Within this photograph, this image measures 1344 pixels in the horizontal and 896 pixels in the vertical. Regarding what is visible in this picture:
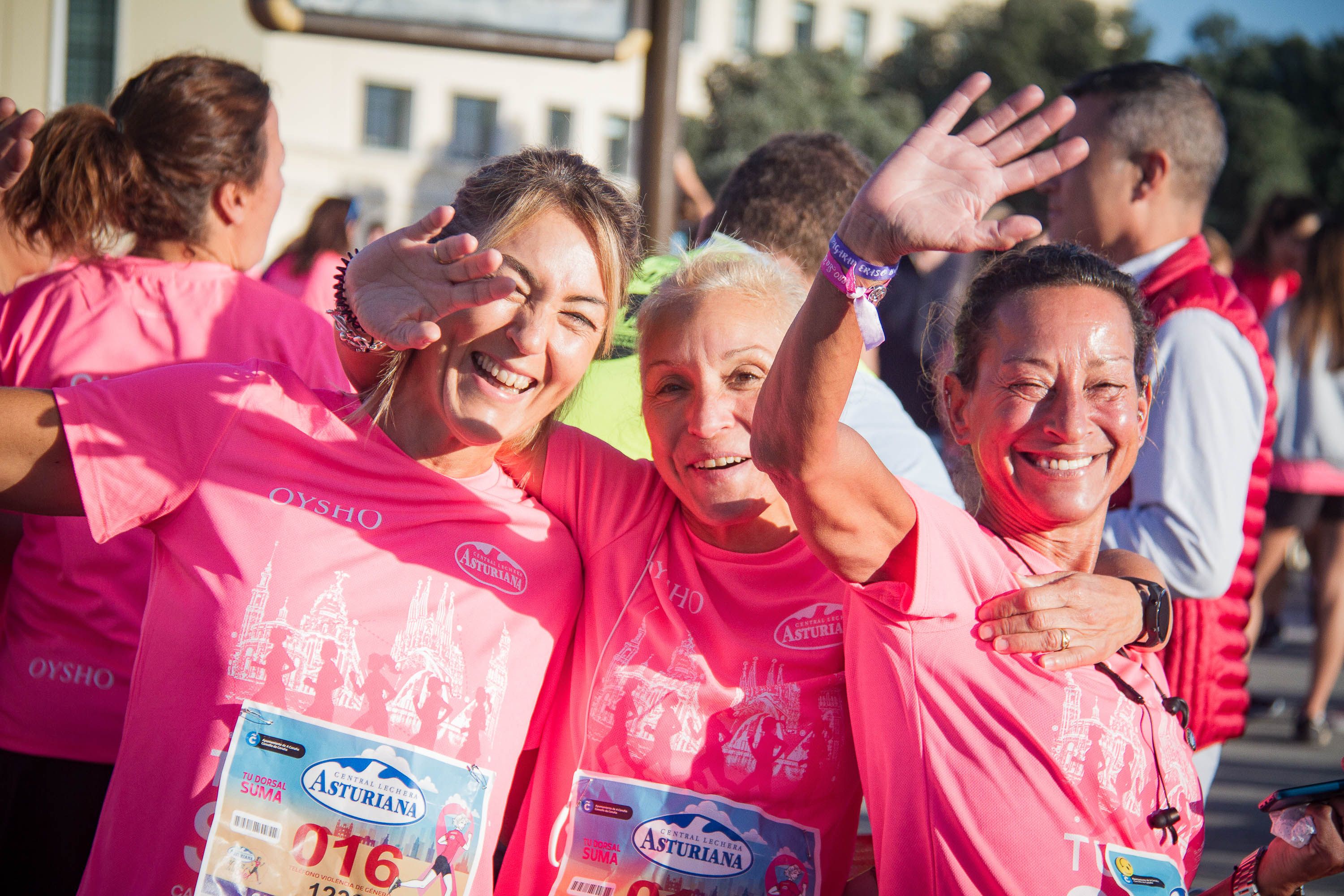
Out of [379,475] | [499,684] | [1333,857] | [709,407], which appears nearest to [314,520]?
[379,475]

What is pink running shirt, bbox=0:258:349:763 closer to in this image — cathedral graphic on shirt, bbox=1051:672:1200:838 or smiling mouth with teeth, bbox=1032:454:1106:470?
smiling mouth with teeth, bbox=1032:454:1106:470

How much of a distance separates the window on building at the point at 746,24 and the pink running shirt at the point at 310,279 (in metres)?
41.0

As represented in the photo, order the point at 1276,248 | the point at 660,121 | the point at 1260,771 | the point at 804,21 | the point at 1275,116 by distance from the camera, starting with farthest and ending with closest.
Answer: the point at 804,21 → the point at 1275,116 → the point at 1276,248 → the point at 1260,771 → the point at 660,121

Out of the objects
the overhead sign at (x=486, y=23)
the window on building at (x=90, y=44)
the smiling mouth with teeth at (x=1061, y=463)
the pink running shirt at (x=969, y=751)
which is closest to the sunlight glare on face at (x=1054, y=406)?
the smiling mouth with teeth at (x=1061, y=463)

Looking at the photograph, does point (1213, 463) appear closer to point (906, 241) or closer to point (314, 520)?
point (906, 241)

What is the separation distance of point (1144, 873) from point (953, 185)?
1.20 m

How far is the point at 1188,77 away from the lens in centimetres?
322

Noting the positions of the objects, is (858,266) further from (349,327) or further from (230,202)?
(230,202)

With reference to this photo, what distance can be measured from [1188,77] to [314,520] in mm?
2807

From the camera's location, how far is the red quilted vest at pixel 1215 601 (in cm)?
267

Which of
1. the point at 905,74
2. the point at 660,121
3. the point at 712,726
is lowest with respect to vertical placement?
the point at 712,726

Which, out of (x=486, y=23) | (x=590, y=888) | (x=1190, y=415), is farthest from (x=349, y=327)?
(x=486, y=23)

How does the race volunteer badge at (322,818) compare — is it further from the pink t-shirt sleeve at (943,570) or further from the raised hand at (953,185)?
the raised hand at (953,185)

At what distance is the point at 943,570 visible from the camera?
178 cm
